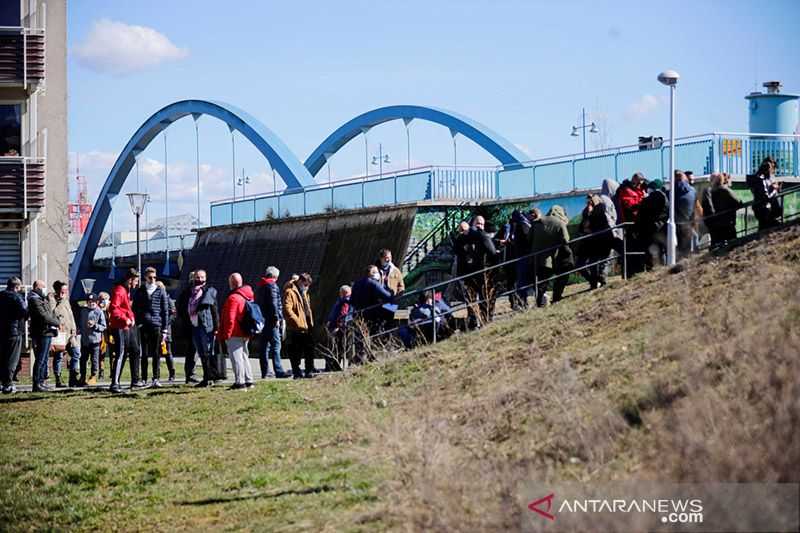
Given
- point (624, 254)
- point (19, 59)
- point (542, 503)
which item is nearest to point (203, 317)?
point (624, 254)

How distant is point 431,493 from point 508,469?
1.98ft

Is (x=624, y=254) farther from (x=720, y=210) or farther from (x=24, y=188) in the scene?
(x=24, y=188)

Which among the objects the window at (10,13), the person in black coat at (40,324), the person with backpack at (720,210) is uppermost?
the window at (10,13)

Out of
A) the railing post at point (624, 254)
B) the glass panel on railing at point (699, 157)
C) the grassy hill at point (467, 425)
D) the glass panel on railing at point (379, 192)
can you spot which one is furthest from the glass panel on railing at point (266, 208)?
the railing post at point (624, 254)

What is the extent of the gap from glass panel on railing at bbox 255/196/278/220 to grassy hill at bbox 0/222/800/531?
24.1m

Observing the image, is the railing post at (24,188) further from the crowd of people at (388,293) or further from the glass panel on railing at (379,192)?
the crowd of people at (388,293)

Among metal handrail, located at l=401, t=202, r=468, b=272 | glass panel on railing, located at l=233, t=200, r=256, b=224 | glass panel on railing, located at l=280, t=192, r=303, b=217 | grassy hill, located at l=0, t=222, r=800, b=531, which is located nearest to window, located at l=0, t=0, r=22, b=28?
metal handrail, located at l=401, t=202, r=468, b=272

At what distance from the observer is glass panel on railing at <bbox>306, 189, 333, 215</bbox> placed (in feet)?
124

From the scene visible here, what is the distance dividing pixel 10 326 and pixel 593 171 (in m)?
14.4

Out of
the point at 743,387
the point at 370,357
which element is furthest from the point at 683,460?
the point at 370,357

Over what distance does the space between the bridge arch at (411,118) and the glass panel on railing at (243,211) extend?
6.72m

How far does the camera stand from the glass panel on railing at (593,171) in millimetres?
27688

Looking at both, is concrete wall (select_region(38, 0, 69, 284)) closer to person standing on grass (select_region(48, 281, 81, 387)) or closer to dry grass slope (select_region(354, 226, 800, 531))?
person standing on grass (select_region(48, 281, 81, 387))

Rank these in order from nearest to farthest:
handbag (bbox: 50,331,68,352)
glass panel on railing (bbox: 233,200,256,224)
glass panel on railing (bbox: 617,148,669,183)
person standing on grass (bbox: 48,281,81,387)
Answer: person standing on grass (bbox: 48,281,81,387)
handbag (bbox: 50,331,68,352)
glass panel on railing (bbox: 617,148,669,183)
glass panel on railing (bbox: 233,200,256,224)
